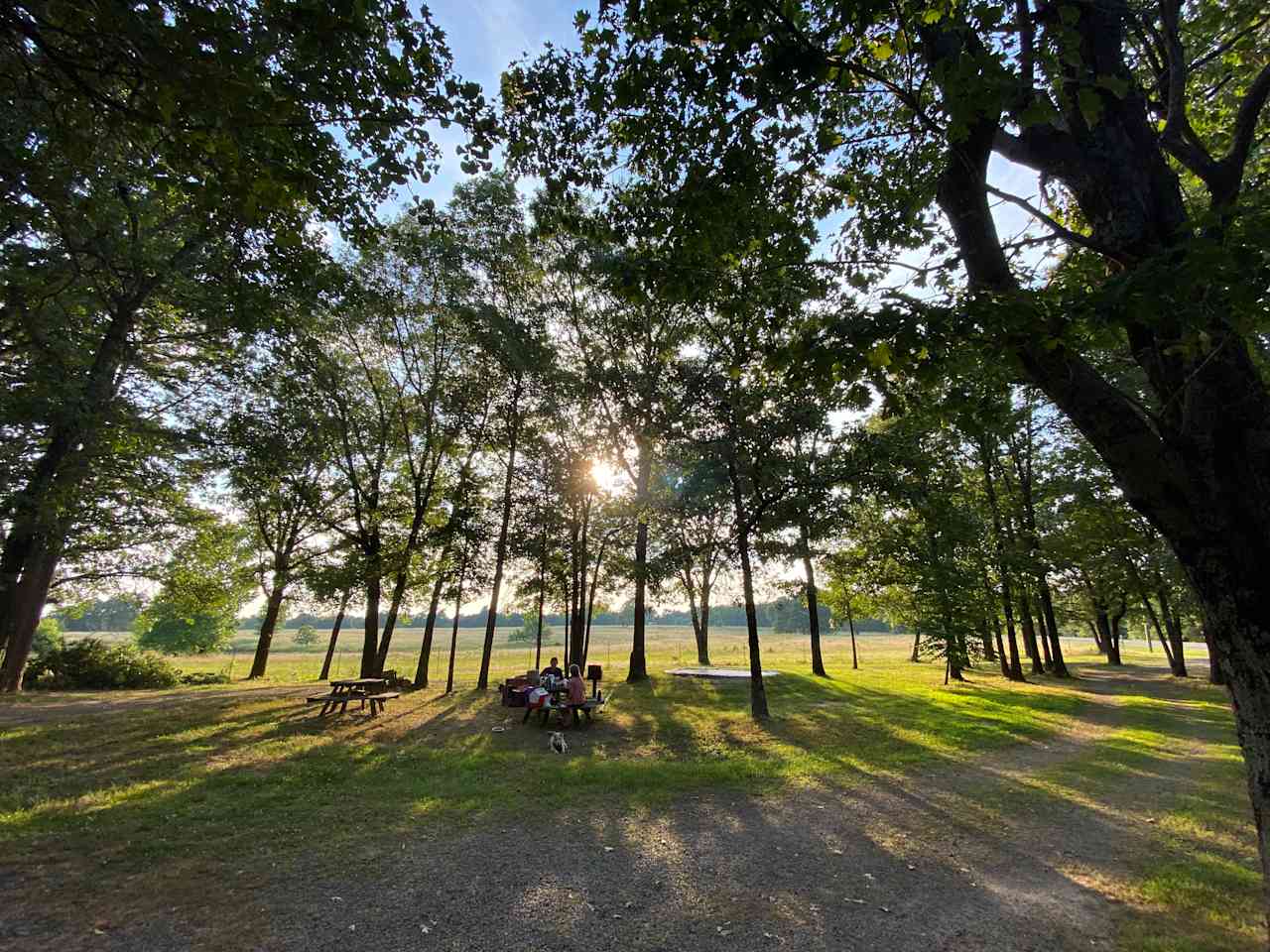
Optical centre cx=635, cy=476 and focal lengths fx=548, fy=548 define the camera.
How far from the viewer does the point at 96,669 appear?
20.7m

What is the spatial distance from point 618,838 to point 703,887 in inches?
58.5

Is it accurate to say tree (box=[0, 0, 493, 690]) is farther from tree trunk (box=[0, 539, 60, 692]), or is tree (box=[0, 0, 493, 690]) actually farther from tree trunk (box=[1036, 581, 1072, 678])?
tree trunk (box=[1036, 581, 1072, 678])

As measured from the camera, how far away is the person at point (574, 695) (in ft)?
42.3

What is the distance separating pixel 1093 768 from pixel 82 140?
51.8 ft

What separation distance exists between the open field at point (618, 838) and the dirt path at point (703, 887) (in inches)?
1.2

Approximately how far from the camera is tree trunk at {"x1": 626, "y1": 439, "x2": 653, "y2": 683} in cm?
1735

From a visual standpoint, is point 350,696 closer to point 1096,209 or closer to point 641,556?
point 641,556

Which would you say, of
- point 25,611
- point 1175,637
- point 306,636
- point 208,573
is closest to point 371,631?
point 25,611

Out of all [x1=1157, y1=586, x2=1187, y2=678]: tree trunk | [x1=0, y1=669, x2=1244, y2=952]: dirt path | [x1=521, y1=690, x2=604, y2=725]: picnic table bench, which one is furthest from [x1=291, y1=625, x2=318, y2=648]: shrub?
[x1=1157, y1=586, x2=1187, y2=678]: tree trunk

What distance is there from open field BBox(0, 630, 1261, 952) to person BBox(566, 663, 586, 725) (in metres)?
0.62

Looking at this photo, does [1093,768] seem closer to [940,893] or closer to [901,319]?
[940,893]

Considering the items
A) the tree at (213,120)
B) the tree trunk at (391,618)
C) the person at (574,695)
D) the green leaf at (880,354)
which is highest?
the tree at (213,120)

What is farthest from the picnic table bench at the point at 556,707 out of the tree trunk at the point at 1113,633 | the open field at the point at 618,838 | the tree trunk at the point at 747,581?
the tree trunk at the point at 1113,633

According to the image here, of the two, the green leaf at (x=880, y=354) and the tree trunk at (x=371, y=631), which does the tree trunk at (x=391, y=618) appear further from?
the green leaf at (x=880, y=354)
